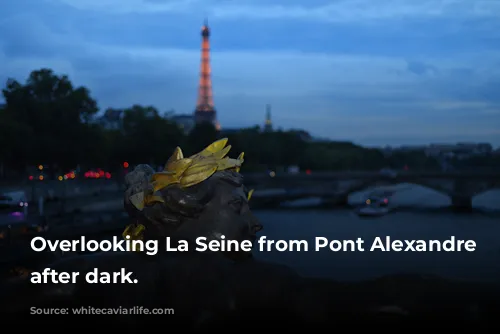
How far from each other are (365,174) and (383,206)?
16.6 ft

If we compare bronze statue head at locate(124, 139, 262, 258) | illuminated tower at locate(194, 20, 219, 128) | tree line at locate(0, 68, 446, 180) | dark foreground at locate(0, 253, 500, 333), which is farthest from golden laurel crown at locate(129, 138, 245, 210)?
illuminated tower at locate(194, 20, 219, 128)

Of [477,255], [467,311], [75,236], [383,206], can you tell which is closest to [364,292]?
[467,311]

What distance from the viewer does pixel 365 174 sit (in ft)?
127

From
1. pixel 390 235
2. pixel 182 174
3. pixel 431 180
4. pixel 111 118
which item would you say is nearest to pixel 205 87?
pixel 111 118

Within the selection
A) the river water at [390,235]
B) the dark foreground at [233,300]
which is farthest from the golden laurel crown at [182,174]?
the river water at [390,235]

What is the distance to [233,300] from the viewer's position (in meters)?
10.1

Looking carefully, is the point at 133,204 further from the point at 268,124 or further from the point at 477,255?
the point at 268,124

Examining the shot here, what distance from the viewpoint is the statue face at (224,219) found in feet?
34.6

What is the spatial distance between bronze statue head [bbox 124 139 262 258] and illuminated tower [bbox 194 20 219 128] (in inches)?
2391

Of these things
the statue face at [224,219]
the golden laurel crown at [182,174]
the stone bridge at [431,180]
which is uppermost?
the golden laurel crown at [182,174]

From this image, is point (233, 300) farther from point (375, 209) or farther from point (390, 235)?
point (375, 209)

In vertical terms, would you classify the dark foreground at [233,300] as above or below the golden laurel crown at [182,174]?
below

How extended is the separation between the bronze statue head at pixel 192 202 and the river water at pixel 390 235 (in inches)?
160

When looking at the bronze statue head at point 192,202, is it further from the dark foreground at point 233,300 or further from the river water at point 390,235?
the river water at point 390,235
